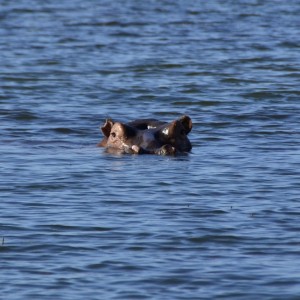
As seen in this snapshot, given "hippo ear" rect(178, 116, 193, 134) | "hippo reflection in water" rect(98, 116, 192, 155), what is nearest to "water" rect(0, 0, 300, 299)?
"hippo reflection in water" rect(98, 116, 192, 155)

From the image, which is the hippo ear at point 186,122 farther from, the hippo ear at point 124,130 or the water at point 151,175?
the hippo ear at point 124,130

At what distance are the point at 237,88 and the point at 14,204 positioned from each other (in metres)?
11.4

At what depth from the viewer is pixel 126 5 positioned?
42.9 metres

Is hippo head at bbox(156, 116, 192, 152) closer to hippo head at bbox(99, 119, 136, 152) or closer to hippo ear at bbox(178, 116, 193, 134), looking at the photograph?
hippo ear at bbox(178, 116, 193, 134)

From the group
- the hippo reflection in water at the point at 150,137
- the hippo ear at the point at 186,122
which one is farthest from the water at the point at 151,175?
the hippo ear at the point at 186,122

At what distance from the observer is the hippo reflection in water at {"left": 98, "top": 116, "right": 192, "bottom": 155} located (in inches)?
621

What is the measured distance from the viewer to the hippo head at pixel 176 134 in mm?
15805

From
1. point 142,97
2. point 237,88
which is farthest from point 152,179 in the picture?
point 237,88

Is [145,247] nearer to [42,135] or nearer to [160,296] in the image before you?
[160,296]

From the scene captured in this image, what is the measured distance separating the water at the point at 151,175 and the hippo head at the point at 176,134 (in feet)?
0.89

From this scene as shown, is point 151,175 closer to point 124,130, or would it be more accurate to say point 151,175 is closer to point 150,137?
point 150,137

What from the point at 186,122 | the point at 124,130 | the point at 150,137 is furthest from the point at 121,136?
the point at 186,122

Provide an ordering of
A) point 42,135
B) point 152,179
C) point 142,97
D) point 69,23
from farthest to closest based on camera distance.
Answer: point 69,23
point 142,97
point 42,135
point 152,179

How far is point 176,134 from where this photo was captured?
15.9 m
